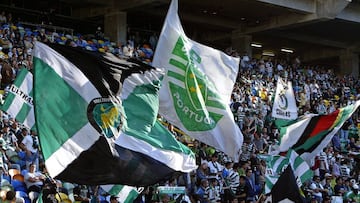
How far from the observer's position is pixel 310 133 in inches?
570

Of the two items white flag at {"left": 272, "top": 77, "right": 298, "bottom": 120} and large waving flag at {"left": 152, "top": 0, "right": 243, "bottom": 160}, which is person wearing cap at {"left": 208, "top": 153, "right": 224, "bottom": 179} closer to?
white flag at {"left": 272, "top": 77, "right": 298, "bottom": 120}

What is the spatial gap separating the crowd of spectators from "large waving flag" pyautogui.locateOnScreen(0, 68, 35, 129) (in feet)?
3.50

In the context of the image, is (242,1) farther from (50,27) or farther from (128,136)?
(128,136)

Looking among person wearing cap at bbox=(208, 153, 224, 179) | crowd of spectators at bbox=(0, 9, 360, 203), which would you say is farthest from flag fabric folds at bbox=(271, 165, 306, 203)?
person wearing cap at bbox=(208, 153, 224, 179)

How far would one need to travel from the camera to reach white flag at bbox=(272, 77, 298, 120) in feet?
58.4

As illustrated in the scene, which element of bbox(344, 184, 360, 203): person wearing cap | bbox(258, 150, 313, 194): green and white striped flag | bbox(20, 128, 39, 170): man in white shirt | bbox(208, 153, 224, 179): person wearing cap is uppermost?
bbox(20, 128, 39, 170): man in white shirt

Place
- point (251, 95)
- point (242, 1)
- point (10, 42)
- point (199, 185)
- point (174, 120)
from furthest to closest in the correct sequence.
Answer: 1. point (242, 1)
2. point (251, 95)
3. point (10, 42)
4. point (199, 185)
5. point (174, 120)

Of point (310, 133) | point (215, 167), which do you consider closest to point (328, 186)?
point (215, 167)

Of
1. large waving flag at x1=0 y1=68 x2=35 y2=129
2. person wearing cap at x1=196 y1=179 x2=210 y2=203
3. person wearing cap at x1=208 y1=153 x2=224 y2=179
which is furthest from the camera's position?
person wearing cap at x1=208 y1=153 x2=224 y2=179

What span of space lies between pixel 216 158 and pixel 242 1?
46.4ft

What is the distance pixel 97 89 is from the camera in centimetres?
743

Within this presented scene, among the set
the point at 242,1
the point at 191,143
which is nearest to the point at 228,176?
the point at 191,143

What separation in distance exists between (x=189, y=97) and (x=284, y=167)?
15.7 ft

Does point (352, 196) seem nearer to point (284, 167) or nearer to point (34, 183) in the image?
point (284, 167)
